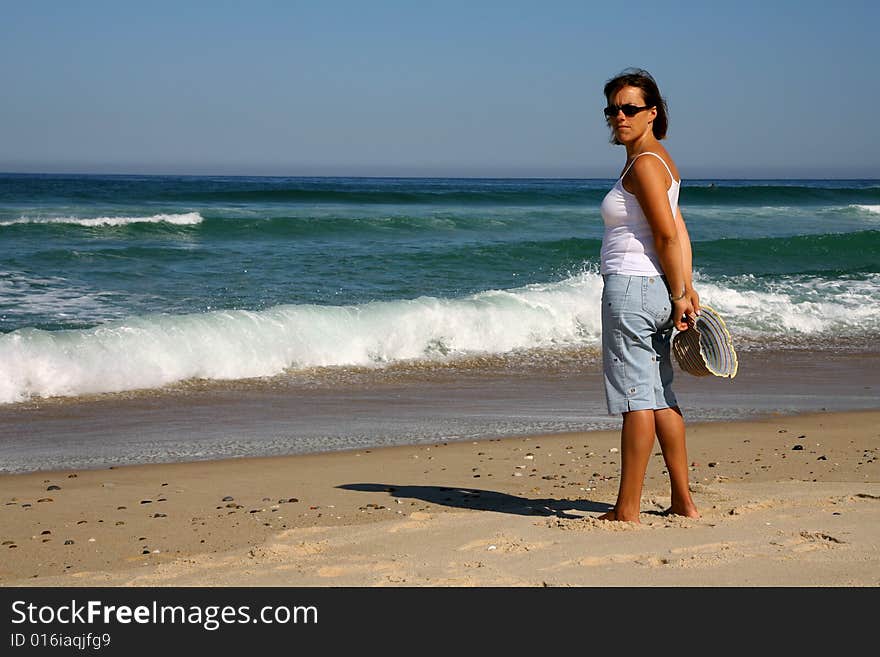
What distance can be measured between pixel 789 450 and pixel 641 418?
2389 mm

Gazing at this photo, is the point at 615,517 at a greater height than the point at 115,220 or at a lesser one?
lesser

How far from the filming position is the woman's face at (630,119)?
12.4 ft

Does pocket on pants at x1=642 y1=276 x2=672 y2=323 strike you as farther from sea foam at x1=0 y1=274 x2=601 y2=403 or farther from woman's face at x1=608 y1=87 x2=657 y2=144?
sea foam at x1=0 y1=274 x2=601 y2=403

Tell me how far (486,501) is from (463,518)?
0.56m

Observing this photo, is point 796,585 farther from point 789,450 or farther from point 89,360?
point 89,360

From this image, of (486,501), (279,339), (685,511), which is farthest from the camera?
(279,339)

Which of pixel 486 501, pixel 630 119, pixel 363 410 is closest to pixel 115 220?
pixel 363 410

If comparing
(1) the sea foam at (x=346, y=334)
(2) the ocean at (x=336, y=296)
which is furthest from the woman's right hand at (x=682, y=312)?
(1) the sea foam at (x=346, y=334)

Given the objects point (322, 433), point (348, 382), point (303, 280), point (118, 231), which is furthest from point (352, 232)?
point (322, 433)

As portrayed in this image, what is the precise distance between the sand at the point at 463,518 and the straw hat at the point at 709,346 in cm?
57

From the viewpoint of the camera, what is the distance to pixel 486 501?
15.4 feet

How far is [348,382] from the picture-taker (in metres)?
8.71

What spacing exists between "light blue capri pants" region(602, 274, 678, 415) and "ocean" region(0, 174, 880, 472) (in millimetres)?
4708

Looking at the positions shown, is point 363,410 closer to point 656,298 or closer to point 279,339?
point 279,339
